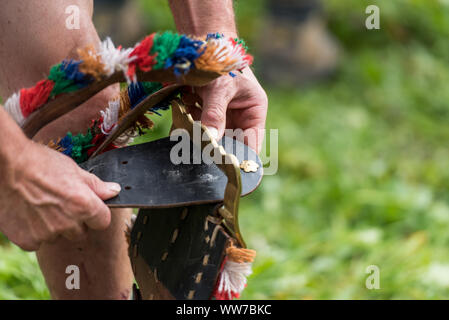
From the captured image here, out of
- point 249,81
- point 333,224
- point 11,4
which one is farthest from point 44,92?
point 333,224

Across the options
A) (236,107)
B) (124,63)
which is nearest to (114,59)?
(124,63)

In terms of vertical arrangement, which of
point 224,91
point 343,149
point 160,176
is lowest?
point 343,149

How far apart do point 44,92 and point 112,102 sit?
198mm

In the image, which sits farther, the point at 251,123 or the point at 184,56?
the point at 251,123

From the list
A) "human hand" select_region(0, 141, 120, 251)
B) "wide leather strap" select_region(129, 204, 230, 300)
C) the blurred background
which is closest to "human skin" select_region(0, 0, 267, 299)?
"human hand" select_region(0, 141, 120, 251)

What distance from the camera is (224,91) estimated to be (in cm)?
110

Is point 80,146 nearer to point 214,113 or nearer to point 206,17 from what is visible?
point 214,113

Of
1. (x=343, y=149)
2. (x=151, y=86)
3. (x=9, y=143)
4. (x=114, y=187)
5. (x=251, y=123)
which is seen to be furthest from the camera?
(x=343, y=149)

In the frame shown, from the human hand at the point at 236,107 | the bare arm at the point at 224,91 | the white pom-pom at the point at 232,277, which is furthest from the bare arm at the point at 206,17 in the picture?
the white pom-pom at the point at 232,277

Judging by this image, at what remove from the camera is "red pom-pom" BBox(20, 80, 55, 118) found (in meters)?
0.90

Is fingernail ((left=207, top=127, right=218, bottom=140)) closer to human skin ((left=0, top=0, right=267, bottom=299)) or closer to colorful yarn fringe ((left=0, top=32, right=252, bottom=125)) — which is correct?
human skin ((left=0, top=0, right=267, bottom=299))

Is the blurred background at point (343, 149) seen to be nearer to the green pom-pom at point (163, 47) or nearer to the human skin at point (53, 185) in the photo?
the human skin at point (53, 185)

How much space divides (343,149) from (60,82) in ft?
6.32

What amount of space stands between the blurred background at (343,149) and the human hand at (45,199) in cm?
78
